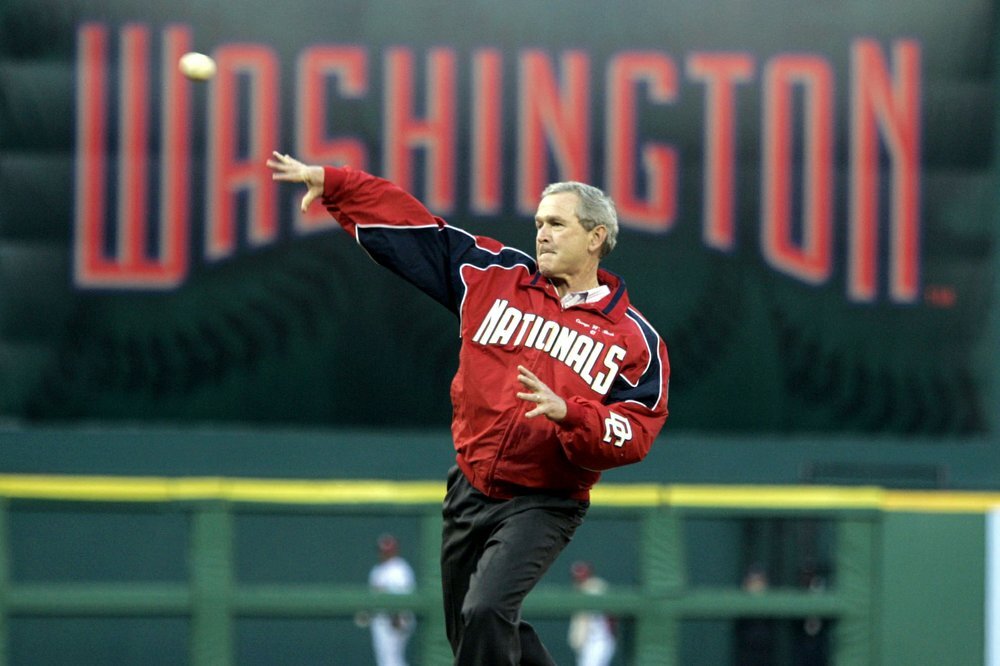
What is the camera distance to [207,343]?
8.74m

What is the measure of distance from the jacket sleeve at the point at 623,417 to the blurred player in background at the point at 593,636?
1.50 metres

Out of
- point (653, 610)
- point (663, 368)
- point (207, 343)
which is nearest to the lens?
point (663, 368)

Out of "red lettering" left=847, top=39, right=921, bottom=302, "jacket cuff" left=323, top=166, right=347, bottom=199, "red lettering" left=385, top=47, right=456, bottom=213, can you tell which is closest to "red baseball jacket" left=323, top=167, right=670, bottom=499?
"jacket cuff" left=323, top=166, right=347, bottom=199

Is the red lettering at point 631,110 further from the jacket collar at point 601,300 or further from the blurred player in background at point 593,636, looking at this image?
the jacket collar at point 601,300

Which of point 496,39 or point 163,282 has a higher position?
point 496,39

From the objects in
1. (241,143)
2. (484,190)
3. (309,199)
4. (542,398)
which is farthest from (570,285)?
(241,143)

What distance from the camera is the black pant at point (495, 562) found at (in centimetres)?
411

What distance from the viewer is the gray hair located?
14.0 ft

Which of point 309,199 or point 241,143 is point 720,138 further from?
point 309,199

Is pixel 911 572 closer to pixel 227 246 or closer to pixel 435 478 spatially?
pixel 435 478

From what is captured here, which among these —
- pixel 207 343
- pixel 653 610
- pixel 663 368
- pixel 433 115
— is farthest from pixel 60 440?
pixel 663 368

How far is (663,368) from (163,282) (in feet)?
16.6

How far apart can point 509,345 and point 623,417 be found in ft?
1.23

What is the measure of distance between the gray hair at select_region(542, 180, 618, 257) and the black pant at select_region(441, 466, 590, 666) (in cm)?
69
